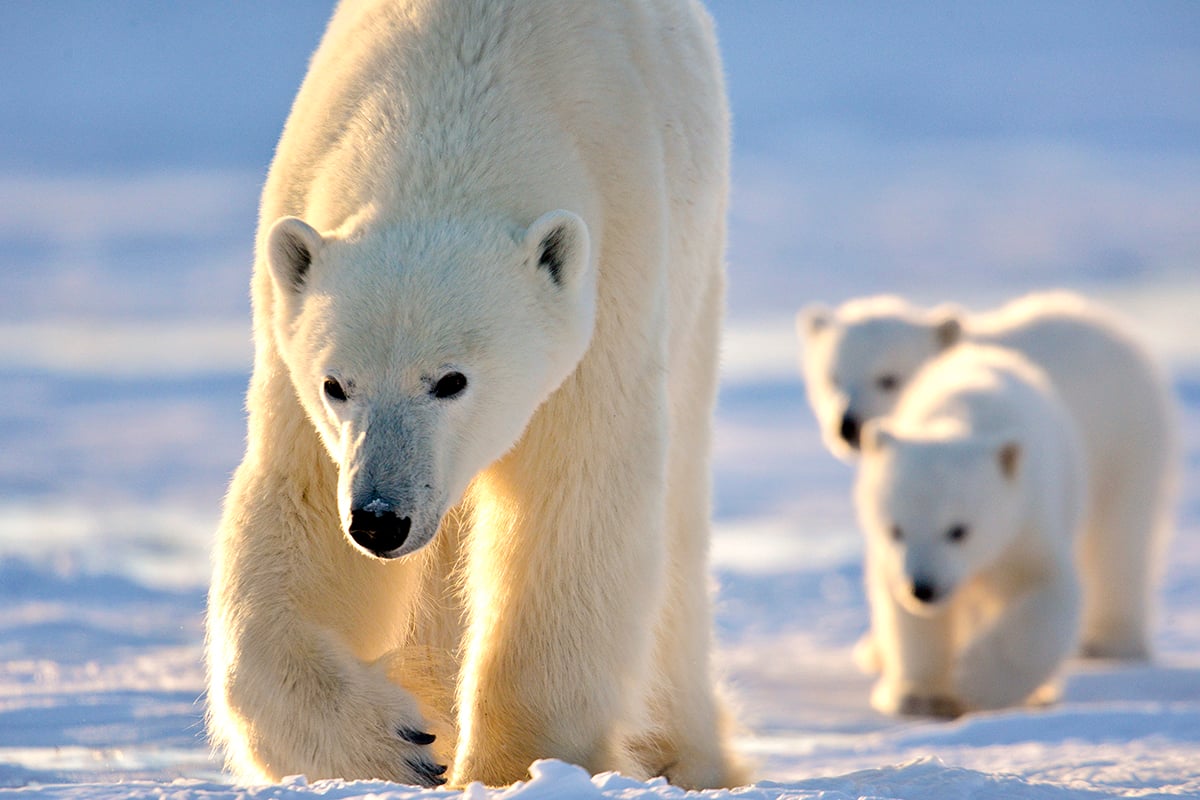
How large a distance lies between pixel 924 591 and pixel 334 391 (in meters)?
3.70

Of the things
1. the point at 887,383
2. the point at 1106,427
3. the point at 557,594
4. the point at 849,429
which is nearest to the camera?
the point at 557,594

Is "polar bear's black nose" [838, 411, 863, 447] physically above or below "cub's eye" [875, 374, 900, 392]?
below

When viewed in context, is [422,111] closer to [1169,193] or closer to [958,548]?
[958,548]

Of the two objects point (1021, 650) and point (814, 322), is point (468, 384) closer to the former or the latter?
point (1021, 650)

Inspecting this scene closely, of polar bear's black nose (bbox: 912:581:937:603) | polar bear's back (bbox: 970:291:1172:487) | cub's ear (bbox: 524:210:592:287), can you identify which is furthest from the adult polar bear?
polar bear's back (bbox: 970:291:1172:487)

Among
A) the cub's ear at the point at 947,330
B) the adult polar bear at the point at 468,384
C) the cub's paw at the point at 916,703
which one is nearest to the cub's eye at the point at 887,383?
the cub's ear at the point at 947,330

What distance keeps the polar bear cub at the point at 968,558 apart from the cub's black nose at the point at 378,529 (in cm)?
371

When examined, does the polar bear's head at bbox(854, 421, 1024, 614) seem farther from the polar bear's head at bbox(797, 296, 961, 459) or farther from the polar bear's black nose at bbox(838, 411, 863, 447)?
the polar bear's head at bbox(797, 296, 961, 459)

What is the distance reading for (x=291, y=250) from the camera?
3.21 metres

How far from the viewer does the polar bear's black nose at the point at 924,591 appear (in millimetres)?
6344

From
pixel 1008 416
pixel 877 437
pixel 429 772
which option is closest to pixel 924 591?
pixel 877 437

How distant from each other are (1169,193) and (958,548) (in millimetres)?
22464

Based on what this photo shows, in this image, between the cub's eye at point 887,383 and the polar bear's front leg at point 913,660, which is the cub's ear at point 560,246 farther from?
the cub's eye at point 887,383

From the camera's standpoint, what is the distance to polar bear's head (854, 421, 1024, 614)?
6.48m
